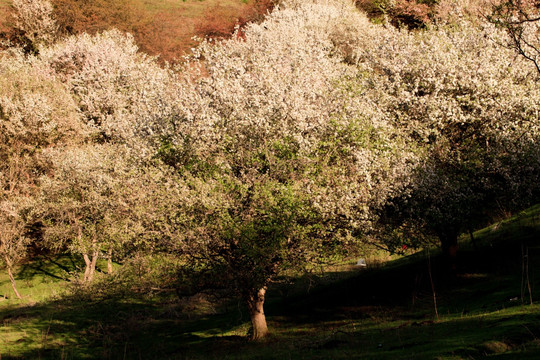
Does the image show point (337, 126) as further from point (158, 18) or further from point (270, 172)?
point (158, 18)

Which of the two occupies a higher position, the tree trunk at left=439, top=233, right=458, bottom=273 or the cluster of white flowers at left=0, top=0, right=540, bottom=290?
the cluster of white flowers at left=0, top=0, right=540, bottom=290

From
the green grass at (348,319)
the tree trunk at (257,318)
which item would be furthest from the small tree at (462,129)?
the tree trunk at (257,318)

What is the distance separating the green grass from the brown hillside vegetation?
43026 mm

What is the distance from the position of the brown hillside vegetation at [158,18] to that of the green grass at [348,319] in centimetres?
4303

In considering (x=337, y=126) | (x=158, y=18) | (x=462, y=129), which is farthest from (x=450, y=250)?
(x=158, y=18)

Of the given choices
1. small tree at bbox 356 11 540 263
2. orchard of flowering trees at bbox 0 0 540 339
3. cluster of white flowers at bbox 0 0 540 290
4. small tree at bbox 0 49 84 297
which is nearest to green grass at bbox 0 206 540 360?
orchard of flowering trees at bbox 0 0 540 339

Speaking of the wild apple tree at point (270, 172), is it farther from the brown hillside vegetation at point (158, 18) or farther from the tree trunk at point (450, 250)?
the brown hillside vegetation at point (158, 18)

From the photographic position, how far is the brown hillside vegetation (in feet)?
305

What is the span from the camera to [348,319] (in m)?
28.7

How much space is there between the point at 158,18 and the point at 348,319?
3892 inches

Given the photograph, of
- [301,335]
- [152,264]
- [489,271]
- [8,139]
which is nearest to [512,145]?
[489,271]

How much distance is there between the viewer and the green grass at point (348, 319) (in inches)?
667

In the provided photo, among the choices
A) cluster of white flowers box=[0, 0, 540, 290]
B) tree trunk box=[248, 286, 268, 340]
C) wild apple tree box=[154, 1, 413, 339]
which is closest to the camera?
wild apple tree box=[154, 1, 413, 339]

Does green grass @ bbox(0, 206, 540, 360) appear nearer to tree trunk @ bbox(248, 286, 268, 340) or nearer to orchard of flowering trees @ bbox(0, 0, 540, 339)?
tree trunk @ bbox(248, 286, 268, 340)
